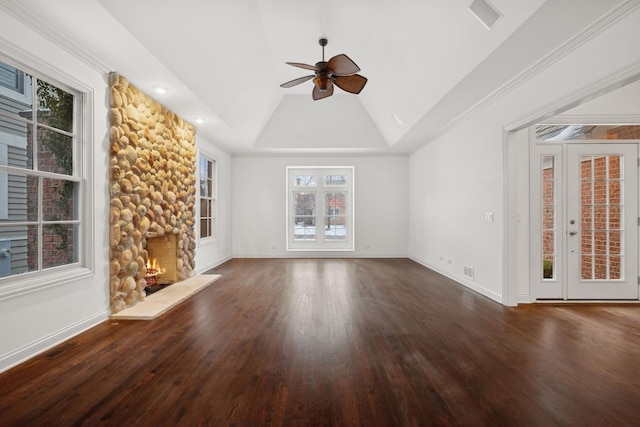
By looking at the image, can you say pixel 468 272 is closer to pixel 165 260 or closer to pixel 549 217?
pixel 549 217

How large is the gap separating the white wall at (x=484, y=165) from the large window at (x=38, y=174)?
462 centimetres

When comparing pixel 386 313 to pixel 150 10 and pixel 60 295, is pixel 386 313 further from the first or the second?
pixel 150 10

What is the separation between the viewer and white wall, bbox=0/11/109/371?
7.32 ft

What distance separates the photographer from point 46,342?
2492mm

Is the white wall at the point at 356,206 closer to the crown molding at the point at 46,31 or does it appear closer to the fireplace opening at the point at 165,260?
the fireplace opening at the point at 165,260

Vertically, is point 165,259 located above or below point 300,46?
below

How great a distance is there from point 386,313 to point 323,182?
4.86 meters

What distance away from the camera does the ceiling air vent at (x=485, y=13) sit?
2.51 meters

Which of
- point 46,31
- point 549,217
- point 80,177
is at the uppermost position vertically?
point 46,31

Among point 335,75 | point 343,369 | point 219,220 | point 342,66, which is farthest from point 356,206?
point 343,369

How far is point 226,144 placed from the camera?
653 centimetres

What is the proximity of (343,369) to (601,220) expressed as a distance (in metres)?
4.00

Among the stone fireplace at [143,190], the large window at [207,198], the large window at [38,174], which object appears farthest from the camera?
the large window at [207,198]

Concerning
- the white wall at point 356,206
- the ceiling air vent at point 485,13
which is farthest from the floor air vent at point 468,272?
the ceiling air vent at point 485,13
